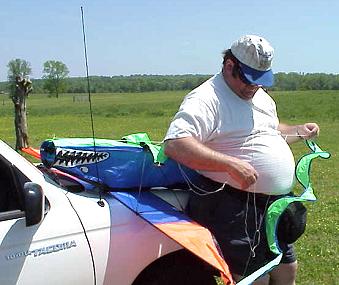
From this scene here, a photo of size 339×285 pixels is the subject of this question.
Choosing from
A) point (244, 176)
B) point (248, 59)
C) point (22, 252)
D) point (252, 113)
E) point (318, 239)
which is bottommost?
point (318, 239)

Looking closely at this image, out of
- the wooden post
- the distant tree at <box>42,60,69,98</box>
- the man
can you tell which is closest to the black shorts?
the man

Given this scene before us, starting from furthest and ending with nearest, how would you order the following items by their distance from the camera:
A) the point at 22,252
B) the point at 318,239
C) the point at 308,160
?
the point at 318,239 → the point at 308,160 → the point at 22,252

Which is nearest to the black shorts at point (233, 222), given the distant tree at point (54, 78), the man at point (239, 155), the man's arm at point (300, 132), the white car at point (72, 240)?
the man at point (239, 155)

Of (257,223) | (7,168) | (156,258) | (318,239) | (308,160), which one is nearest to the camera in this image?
(7,168)

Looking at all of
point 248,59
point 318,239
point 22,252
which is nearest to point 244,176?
point 248,59

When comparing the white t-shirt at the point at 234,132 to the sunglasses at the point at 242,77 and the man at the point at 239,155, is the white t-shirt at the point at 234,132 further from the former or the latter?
the sunglasses at the point at 242,77

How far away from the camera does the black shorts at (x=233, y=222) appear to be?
3.30 meters

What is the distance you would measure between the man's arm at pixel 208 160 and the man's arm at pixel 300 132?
957mm

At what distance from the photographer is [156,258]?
10.2ft

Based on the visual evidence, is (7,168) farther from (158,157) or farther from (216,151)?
(216,151)

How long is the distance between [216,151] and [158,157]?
33 cm

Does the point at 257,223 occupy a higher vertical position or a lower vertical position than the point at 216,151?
lower

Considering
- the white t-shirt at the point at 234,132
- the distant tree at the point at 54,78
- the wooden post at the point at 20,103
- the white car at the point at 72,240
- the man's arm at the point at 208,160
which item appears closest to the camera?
the white car at the point at 72,240

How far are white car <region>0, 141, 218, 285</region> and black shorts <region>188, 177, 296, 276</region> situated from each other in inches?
9.3
